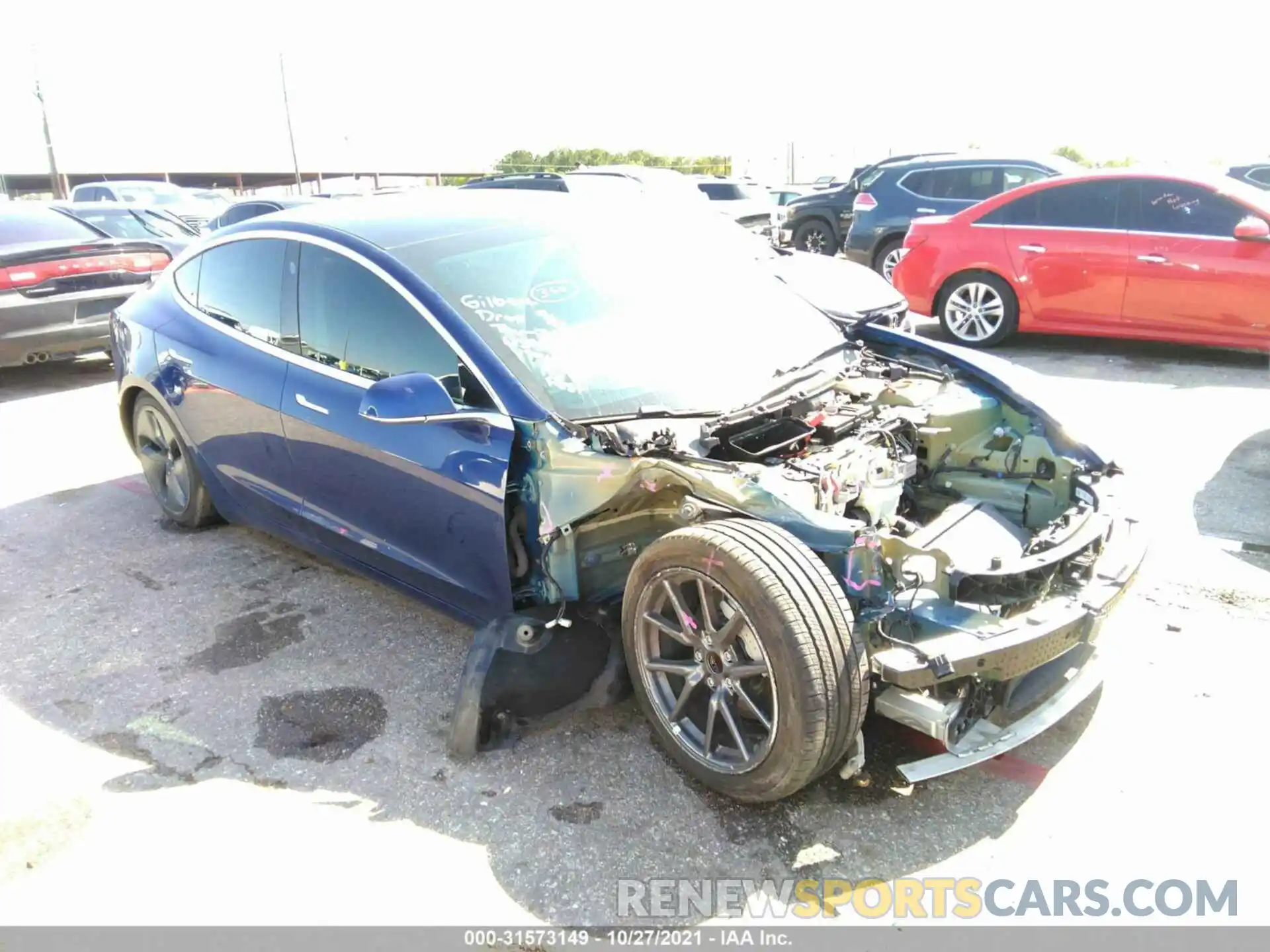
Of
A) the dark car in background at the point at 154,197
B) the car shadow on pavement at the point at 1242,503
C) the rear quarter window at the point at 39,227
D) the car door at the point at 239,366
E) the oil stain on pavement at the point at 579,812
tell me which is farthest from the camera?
the dark car in background at the point at 154,197

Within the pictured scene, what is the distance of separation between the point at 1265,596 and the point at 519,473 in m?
3.24

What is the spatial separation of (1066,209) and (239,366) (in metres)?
7.14

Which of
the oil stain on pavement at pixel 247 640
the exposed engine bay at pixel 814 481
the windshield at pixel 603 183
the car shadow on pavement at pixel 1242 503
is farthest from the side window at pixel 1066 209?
the oil stain on pavement at pixel 247 640

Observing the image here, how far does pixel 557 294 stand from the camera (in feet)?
11.2

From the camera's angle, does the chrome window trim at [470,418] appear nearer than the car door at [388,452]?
Yes

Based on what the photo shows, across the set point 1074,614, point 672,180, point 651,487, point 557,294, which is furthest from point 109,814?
point 672,180

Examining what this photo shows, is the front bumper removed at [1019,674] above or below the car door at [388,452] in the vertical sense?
below

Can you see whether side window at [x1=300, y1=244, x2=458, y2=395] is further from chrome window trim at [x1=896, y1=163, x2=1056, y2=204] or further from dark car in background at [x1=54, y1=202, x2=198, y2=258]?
dark car in background at [x1=54, y1=202, x2=198, y2=258]

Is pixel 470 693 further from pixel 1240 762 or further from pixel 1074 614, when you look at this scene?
pixel 1240 762

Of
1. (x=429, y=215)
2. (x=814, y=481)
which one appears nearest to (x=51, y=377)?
(x=429, y=215)

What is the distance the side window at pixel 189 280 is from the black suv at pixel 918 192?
8141mm

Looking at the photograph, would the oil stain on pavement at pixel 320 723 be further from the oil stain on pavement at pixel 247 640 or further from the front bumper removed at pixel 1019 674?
the front bumper removed at pixel 1019 674

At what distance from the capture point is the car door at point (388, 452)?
10.2 ft

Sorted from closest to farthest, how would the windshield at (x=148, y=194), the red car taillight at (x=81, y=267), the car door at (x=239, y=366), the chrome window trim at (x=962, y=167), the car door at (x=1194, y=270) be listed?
1. the car door at (x=239, y=366)
2. the car door at (x=1194, y=270)
3. the red car taillight at (x=81, y=267)
4. the chrome window trim at (x=962, y=167)
5. the windshield at (x=148, y=194)
